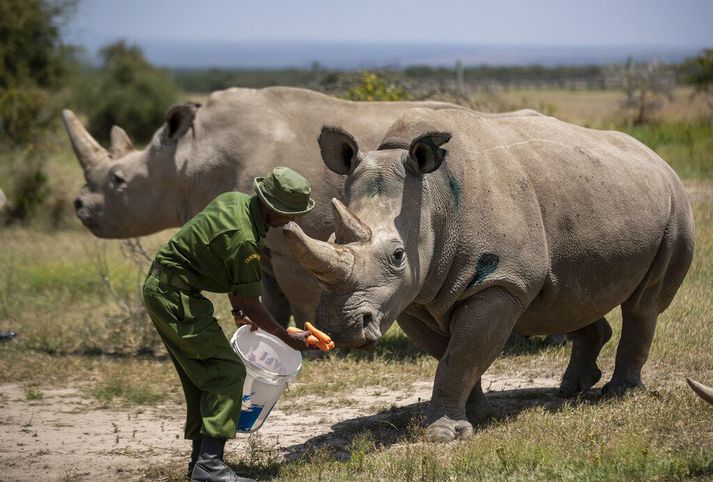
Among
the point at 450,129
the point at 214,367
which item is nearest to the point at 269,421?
the point at 214,367

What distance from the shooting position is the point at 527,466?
230 inches

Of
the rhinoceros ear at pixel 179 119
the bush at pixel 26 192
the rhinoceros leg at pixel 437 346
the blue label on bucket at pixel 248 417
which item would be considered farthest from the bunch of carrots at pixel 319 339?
the bush at pixel 26 192

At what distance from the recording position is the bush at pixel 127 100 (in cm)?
3042

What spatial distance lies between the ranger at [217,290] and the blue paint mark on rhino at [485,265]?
1.21m

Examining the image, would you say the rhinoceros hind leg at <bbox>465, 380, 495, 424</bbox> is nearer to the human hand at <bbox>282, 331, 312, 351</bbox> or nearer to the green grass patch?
the human hand at <bbox>282, 331, 312, 351</bbox>

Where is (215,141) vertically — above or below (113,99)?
above

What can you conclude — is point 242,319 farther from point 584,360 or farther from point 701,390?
point 584,360

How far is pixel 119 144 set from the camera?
10.4 metres

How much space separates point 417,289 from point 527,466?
3.76 ft

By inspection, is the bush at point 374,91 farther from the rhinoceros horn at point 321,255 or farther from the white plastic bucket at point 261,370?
the rhinoceros horn at point 321,255

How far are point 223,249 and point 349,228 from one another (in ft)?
2.44

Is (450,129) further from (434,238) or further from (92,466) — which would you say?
(92,466)

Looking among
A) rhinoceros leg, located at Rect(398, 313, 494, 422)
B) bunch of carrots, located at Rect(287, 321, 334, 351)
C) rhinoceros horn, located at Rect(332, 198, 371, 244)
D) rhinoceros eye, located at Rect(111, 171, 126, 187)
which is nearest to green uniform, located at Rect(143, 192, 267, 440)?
bunch of carrots, located at Rect(287, 321, 334, 351)

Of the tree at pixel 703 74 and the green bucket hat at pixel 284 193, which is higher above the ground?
the green bucket hat at pixel 284 193
